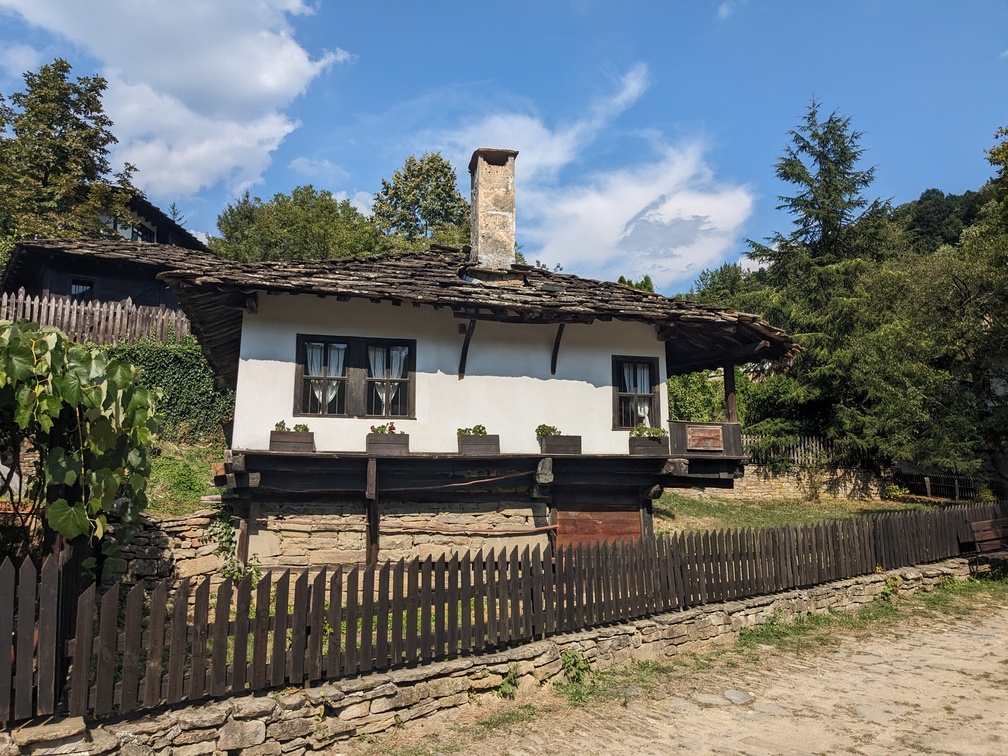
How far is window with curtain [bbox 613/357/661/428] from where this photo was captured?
1229cm

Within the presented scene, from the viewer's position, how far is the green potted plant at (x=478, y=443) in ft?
35.5

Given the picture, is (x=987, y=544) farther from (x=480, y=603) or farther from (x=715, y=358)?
(x=480, y=603)

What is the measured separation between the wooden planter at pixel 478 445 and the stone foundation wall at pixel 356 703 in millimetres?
3584

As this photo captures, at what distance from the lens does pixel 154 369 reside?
1739cm

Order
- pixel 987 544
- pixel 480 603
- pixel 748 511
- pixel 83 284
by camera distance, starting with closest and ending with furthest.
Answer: pixel 480 603 < pixel 987 544 < pixel 748 511 < pixel 83 284

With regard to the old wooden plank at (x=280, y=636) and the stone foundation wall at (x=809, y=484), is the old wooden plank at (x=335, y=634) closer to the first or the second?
the old wooden plank at (x=280, y=636)

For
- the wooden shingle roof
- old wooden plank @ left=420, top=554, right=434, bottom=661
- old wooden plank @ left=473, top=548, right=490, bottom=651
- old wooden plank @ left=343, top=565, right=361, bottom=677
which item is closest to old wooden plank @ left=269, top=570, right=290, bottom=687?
old wooden plank @ left=343, top=565, right=361, bottom=677

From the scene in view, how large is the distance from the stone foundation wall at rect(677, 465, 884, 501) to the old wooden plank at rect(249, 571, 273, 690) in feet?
65.4

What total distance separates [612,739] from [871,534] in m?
8.34

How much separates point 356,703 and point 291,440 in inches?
188

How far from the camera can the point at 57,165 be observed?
26125 mm

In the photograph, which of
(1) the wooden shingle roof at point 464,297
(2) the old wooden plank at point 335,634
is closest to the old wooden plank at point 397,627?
(2) the old wooden plank at point 335,634

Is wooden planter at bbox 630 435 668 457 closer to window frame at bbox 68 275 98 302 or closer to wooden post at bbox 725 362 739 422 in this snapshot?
wooden post at bbox 725 362 739 422

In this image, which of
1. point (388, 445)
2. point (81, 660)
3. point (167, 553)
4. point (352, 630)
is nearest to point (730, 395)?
point (388, 445)
